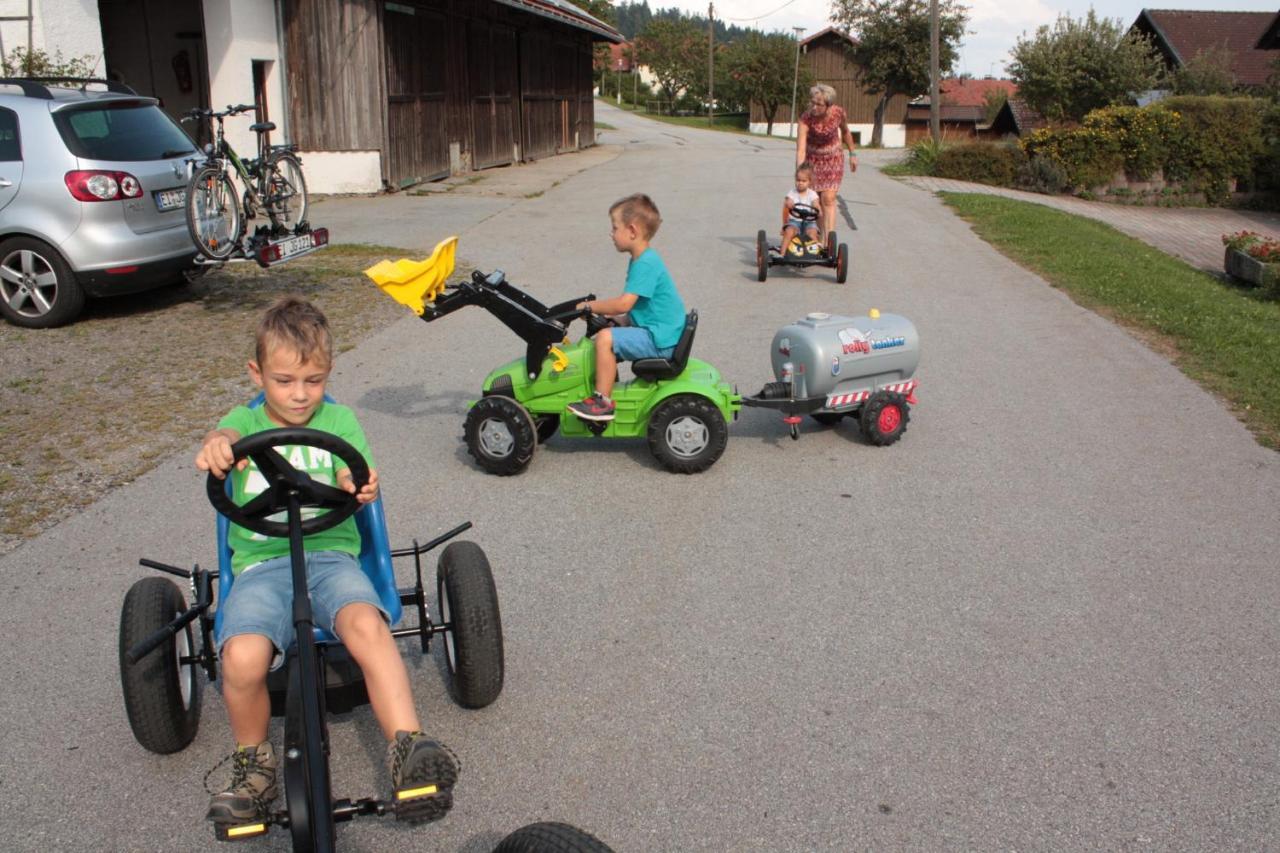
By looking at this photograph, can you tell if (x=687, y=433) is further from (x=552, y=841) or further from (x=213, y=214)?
(x=213, y=214)

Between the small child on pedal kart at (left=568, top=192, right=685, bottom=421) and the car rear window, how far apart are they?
5207mm

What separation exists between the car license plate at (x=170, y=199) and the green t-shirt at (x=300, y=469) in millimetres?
6567

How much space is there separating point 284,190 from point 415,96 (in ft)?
31.6

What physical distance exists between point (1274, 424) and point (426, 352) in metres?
5.89

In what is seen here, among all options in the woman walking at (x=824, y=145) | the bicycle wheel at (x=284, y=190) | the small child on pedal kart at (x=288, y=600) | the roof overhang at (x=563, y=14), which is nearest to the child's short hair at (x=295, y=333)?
the small child on pedal kart at (x=288, y=600)

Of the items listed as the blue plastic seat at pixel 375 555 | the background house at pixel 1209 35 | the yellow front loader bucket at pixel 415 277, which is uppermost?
the background house at pixel 1209 35

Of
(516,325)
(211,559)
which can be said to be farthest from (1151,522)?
(211,559)

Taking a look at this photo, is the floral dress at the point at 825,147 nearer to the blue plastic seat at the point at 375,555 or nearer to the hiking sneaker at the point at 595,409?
the hiking sneaker at the point at 595,409

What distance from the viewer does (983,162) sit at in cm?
2542

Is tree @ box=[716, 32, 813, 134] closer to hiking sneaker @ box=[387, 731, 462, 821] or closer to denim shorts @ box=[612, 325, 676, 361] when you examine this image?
denim shorts @ box=[612, 325, 676, 361]

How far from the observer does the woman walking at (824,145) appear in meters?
11.9

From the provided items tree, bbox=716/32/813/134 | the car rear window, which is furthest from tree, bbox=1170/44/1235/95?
the car rear window

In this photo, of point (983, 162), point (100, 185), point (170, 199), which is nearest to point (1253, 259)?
point (983, 162)

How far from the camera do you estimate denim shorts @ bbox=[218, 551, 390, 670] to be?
9.91ft
